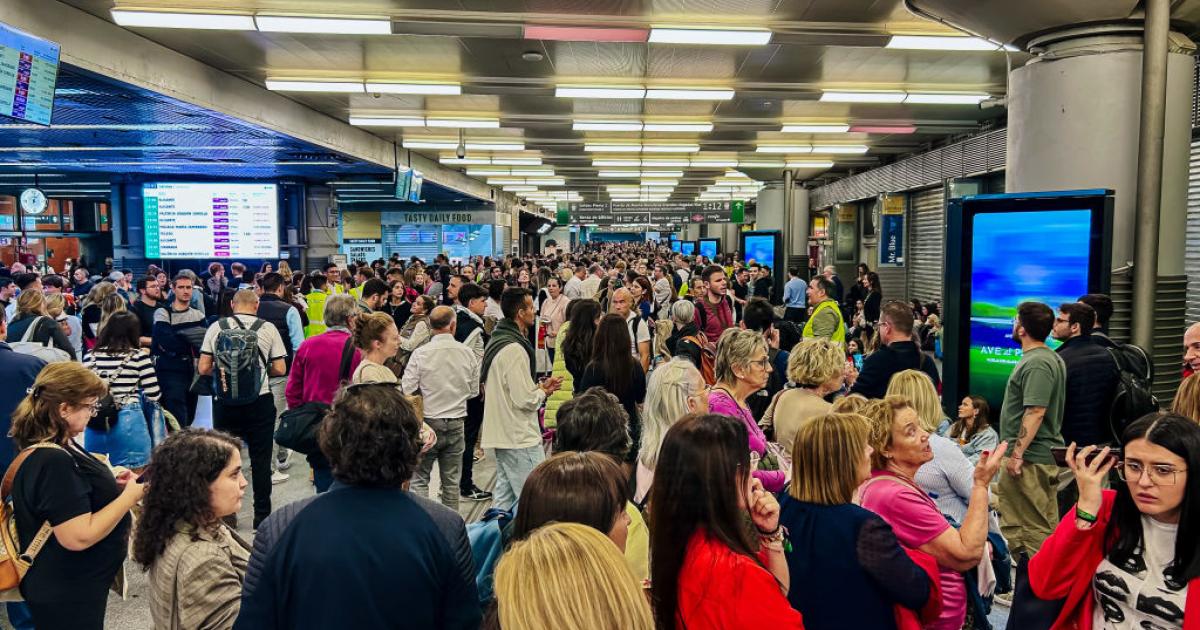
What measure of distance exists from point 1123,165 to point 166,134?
11.2 meters

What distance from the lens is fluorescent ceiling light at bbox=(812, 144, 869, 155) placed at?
627 inches

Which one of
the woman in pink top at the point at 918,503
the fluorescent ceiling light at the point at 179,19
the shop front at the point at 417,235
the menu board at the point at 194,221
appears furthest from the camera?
the shop front at the point at 417,235

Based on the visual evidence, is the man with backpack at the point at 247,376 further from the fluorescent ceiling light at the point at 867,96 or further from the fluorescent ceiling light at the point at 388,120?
the fluorescent ceiling light at the point at 867,96

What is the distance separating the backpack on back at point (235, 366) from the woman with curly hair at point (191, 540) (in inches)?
117

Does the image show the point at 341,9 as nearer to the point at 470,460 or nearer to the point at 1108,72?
the point at 470,460

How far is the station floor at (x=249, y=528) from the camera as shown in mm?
4266

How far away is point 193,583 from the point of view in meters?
2.38

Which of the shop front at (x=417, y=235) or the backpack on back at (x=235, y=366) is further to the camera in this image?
the shop front at (x=417, y=235)

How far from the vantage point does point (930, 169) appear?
14.8 m

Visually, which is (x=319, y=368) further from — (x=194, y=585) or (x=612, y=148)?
(x=612, y=148)

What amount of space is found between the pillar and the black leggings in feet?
19.4

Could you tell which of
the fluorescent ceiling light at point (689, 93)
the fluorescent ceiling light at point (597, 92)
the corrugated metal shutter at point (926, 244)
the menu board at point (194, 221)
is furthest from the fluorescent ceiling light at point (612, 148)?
the menu board at point (194, 221)

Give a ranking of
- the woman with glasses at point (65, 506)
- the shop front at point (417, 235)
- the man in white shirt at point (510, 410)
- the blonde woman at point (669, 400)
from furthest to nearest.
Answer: the shop front at point (417, 235)
the man in white shirt at point (510, 410)
the blonde woman at point (669, 400)
the woman with glasses at point (65, 506)

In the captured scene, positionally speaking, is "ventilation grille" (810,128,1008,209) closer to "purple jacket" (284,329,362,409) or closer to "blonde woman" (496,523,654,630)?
"purple jacket" (284,329,362,409)
